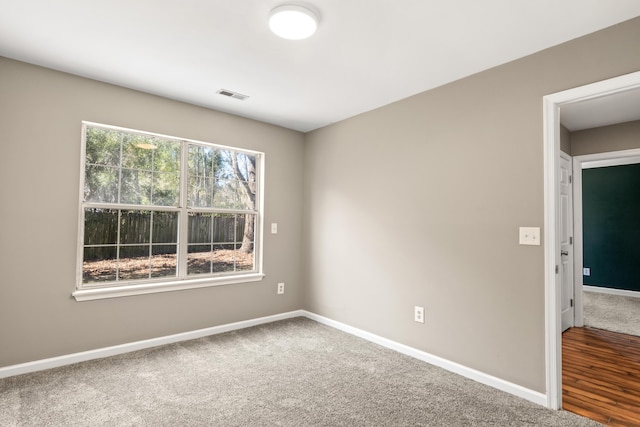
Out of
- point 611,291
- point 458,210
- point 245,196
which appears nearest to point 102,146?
point 245,196

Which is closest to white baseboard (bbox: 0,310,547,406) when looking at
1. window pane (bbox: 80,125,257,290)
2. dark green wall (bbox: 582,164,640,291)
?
window pane (bbox: 80,125,257,290)

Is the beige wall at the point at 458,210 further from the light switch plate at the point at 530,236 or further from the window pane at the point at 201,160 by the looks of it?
the window pane at the point at 201,160

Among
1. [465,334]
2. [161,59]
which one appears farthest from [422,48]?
[465,334]

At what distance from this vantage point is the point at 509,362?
96.3 inches

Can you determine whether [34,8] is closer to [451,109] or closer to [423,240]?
[451,109]

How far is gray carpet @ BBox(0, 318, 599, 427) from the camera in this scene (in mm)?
2045

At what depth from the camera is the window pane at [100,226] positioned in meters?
2.94

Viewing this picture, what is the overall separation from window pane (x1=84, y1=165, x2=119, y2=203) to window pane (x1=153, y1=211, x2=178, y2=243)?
1.33 feet

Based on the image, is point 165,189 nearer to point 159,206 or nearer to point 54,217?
point 159,206

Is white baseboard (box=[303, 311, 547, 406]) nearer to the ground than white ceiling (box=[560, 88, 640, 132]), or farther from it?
nearer to the ground

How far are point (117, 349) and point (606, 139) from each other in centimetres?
563

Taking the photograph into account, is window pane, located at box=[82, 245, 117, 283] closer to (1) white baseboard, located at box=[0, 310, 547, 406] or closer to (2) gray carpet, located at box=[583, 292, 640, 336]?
(1) white baseboard, located at box=[0, 310, 547, 406]

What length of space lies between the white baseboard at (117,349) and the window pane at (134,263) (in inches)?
24.3

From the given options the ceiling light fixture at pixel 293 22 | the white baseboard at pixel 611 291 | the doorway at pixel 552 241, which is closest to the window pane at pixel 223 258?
the ceiling light fixture at pixel 293 22
